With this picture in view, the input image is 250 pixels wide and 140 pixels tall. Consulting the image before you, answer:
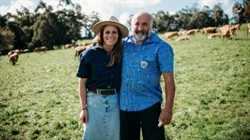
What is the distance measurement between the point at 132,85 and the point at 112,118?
2.10 feet

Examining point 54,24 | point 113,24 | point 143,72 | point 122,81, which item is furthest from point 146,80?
point 54,24

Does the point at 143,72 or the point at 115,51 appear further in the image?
the point at 115,51

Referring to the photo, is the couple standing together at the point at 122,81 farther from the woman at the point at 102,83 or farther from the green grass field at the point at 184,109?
the green grass field at the point at 184,109

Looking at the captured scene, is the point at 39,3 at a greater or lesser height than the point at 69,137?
greater

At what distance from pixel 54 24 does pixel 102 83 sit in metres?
62.9

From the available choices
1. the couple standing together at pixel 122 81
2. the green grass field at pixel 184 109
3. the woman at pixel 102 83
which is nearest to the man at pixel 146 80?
the couple standing together at pixel 122 81

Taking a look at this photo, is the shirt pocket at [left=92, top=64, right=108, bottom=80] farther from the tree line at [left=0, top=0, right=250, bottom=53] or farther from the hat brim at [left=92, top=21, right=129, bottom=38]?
the tree line at [left=0, top=0, right=250, bottom=53]

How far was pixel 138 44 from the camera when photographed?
3.54 metres

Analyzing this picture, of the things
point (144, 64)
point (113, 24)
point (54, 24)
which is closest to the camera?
point (144, 64)

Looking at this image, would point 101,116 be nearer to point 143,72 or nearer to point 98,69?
point 98,69

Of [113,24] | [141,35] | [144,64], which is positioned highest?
[113,24]

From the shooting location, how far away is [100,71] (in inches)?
134

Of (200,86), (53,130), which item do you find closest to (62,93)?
(53,130)

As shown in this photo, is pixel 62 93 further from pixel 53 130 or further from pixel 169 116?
pixel 169 116
